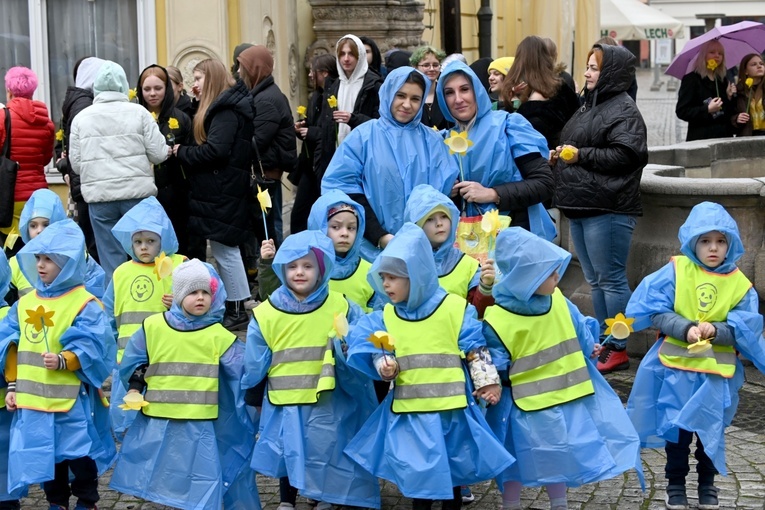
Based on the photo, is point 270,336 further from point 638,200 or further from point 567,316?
point 638,200

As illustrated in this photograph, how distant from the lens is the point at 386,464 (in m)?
6.07

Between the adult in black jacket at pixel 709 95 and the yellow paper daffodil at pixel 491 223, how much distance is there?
225 inches

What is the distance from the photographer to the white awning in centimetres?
3109

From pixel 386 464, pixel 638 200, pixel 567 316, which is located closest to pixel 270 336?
pixel 386 464

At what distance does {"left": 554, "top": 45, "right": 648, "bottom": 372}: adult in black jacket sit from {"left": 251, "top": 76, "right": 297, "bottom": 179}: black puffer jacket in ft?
9.11

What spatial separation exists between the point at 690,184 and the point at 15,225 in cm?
484

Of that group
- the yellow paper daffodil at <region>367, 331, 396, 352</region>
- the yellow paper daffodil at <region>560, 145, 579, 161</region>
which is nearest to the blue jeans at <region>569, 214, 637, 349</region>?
the yellow paper daffodil at <region>560, 145, 579, 161</region>

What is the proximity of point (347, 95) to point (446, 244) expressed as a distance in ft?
13.2

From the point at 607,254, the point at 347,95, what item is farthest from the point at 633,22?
the point at 607,254

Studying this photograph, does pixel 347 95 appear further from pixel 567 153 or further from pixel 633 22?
pixel 633 22

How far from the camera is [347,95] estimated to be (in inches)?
416

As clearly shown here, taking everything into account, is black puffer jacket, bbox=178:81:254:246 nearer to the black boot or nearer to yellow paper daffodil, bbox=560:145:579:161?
the black boot

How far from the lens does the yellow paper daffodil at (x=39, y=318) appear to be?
6188 millimetres

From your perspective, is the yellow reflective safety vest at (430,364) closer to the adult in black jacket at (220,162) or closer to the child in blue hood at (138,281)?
the child in blue hood at (138,281)
